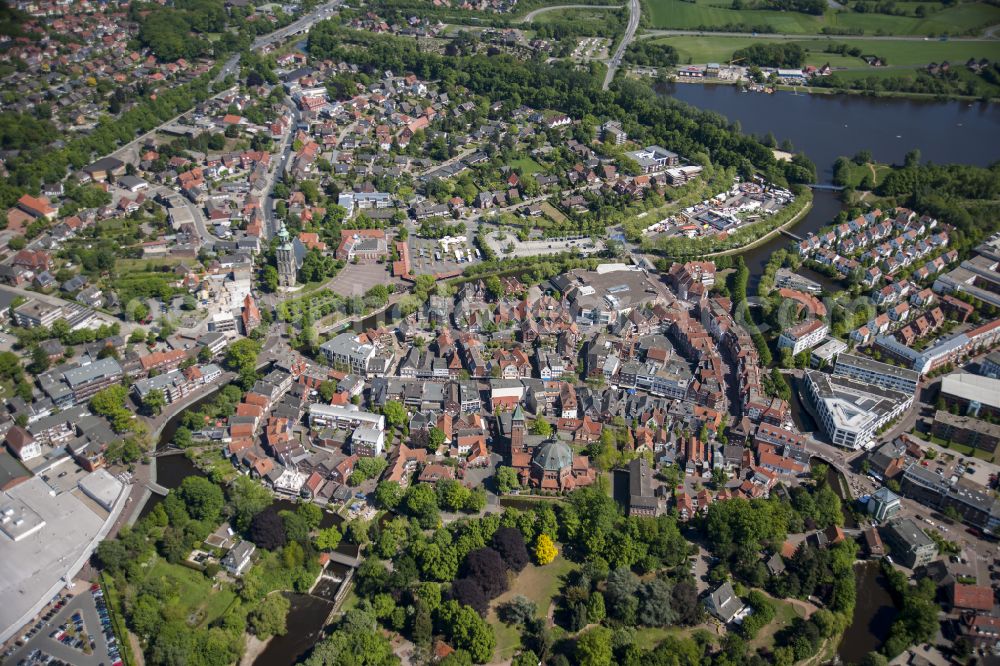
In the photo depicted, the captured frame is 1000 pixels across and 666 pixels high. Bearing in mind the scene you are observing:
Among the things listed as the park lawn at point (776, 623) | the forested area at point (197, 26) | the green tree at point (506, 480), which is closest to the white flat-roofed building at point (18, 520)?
the green tree at point (506, 480)

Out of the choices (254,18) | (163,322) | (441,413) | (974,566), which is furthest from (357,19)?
(974,566)

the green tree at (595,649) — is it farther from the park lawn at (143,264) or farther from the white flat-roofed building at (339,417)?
the park lawn at (143,264)

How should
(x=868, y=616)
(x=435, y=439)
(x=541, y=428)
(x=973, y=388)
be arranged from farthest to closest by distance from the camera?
(x=973, y=388) → (x=541, y=428) → (x=435, y=439) → (x=868, y=616)

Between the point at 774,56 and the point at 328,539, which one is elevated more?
the point at 774,56

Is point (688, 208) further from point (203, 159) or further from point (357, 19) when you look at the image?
point (357, 19)

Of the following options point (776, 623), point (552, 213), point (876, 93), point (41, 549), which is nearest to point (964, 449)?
point (776, 623)

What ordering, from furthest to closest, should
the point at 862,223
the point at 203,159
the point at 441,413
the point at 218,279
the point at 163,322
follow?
the point at 203,159 < the point at 862,223 < the point at 218,279 < the point at 163,322 < the point at 441,413

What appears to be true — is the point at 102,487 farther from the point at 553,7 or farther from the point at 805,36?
the point at 805,36

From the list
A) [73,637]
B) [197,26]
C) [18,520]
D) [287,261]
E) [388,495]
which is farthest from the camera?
[197,26]
